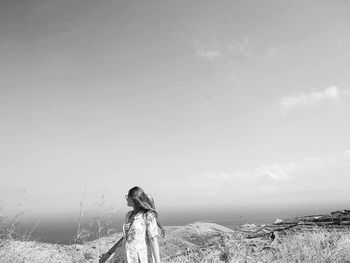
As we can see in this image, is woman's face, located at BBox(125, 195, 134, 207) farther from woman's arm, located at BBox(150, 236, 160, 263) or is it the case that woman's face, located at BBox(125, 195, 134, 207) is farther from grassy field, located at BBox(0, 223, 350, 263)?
grassy field, located at BBox(0, 223, 350, 263)

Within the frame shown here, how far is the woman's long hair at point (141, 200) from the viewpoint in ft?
15.7

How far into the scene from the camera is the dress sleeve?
4742 mm

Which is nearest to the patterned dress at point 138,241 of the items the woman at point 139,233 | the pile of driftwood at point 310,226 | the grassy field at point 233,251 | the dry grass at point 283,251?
the woman at point 139,233

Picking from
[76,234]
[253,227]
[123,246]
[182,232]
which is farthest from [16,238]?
[253,227]

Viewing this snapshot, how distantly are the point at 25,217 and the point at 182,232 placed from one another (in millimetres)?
5713

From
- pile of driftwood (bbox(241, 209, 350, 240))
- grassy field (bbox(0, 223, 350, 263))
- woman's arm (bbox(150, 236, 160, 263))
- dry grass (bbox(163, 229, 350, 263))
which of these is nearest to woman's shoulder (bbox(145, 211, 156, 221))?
woman's arm (bbox(150, 236, 160, 263))

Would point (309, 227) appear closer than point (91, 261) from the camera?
A: No

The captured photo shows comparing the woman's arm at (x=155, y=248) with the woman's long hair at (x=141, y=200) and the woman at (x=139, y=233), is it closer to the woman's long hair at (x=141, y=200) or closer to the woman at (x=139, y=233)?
the woman at (x=139, y=233)

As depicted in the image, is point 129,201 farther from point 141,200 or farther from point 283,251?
point 283,251

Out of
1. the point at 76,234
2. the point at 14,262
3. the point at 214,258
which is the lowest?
the point at 214,258

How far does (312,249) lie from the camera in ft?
20.9

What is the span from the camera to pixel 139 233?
15.9 ft

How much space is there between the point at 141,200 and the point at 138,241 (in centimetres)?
61

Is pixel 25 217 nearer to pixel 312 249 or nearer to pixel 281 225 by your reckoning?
pixel 312 249
